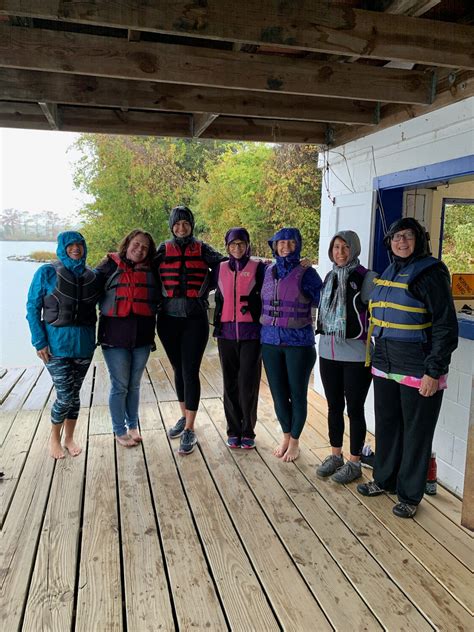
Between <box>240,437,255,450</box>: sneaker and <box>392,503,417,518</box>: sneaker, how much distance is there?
113 centimetres

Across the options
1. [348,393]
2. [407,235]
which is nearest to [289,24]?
[407,235]

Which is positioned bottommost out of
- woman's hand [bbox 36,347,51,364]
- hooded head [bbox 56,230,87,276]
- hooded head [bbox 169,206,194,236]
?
woman's hand [bbox 36,347,51,364]

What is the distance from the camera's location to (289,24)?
7.09 feet

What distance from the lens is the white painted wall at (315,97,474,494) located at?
2951mm

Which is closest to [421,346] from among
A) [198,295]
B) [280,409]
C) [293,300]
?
[293,300]

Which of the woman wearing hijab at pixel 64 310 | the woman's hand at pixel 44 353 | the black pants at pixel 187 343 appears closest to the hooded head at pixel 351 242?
the black pants at pixel 187 343

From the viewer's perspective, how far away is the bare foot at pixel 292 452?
3.31 m

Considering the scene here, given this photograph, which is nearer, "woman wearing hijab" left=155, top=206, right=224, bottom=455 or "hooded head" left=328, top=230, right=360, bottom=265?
"hooded head" left=328, top=230, right=360, bottom=265

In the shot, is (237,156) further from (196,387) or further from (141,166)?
(196,387)

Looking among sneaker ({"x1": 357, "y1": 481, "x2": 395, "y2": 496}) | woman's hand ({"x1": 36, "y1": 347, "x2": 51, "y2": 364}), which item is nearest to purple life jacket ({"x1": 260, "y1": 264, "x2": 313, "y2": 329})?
sneaker ({"x1": 357, "y1": 481, "x2": 395, "y2": 496})

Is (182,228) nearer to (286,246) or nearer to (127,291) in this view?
(127,291)

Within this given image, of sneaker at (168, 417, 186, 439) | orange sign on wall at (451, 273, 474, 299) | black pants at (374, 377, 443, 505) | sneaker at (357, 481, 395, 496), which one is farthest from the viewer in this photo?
orange sign on wall at (451, 273, 474, 299)

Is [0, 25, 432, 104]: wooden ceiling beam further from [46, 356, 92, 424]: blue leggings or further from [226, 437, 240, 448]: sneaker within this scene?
[226, 437, 240, 448]: sneaker

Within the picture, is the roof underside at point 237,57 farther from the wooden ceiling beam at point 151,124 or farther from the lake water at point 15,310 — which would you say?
the lake water at point 15,310
